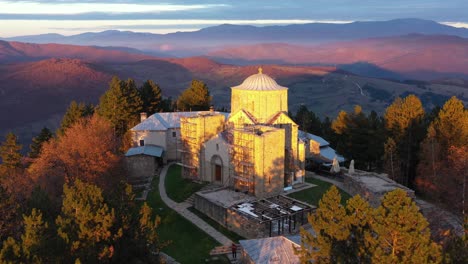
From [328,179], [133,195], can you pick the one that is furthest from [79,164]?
[328,179]

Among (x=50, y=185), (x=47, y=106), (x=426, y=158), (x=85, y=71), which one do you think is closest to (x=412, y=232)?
(x=426, y=158)

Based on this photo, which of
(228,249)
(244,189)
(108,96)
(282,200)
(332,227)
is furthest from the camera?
(108,96)

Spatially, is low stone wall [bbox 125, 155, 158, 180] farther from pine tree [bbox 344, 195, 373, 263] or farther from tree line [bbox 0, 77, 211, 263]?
pine tree [bbox 344, 195, 373, 263]

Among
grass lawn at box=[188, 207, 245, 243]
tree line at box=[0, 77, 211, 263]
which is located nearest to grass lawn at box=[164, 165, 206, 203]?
grass lawn at box=[188, 207, 245, 243]

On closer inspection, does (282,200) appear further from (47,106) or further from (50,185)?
(47,106)

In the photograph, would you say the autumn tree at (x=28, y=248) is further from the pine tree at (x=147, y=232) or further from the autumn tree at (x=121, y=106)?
the autumn tree at (x=121, y=106)
